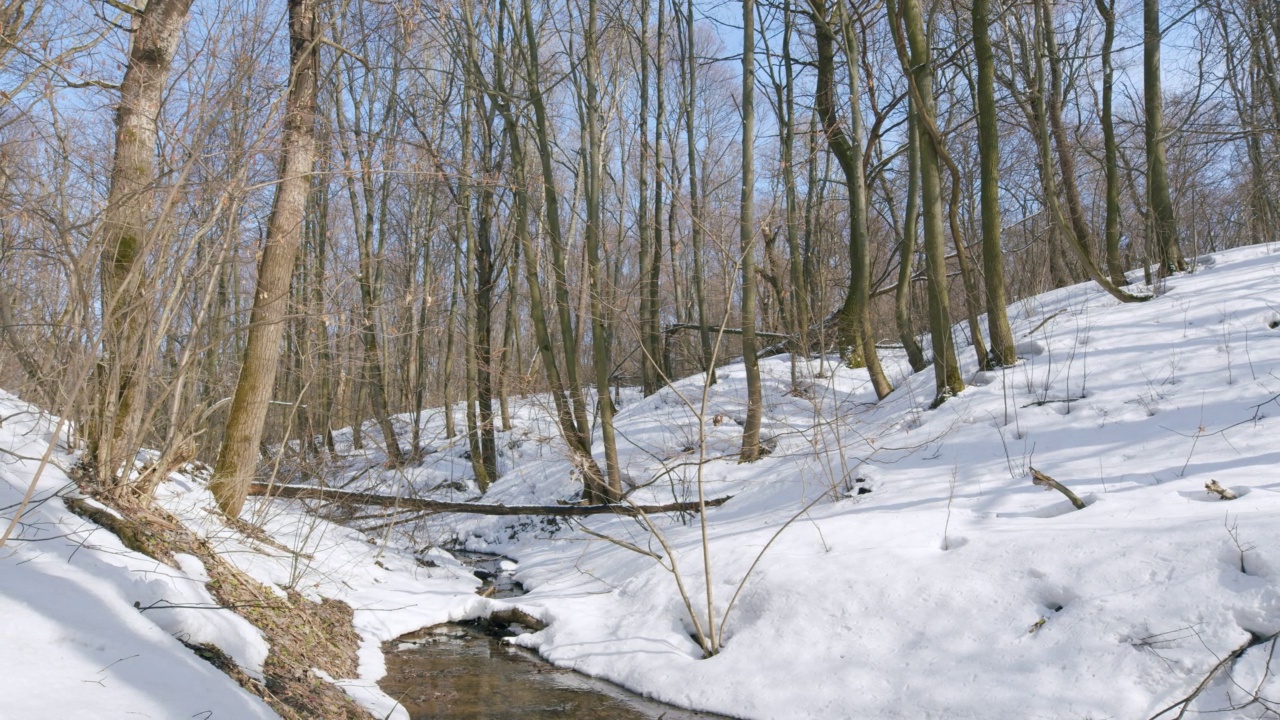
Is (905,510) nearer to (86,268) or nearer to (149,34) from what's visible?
(86,268)

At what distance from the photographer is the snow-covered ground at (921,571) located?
348 centimetres

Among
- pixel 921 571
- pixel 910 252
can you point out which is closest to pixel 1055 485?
pixel 921 571

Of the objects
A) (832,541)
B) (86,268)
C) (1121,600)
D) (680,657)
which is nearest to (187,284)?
(86,268)

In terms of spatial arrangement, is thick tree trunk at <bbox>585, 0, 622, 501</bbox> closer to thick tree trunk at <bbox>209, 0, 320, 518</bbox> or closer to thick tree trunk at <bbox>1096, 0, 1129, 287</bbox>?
thick tree trunk at <bbox>209, 0, 320, 518</bbox>

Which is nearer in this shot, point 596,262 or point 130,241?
point 130,241

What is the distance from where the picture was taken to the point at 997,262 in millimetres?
7891

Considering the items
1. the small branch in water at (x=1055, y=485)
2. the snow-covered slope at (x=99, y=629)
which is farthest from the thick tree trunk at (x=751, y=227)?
the snow-covered slope at (x=99, y=629)

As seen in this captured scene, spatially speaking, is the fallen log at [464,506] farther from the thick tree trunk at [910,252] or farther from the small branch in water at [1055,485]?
the thick tree trunk at [910,252]

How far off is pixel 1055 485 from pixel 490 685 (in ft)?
13.7

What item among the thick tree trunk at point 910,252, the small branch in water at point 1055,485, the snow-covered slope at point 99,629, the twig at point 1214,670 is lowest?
the twig at point 1214,670

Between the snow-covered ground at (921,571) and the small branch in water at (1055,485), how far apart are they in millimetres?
A: 76

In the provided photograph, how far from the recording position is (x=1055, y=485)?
17.3 ft

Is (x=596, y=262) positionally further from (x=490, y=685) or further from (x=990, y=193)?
(x=490, y=685)

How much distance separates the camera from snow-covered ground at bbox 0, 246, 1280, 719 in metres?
3.48
